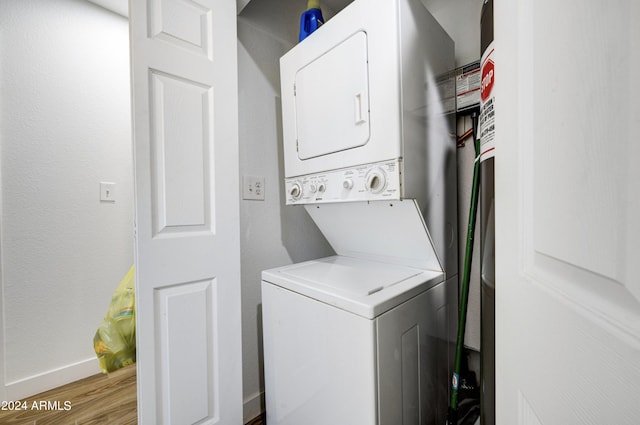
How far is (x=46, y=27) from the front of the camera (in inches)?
84.4

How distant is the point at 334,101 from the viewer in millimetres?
1436

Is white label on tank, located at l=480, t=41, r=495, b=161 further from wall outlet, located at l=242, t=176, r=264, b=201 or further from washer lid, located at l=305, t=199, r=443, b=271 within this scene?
wall outlet, located at l=242, t=176, r=264, b=201

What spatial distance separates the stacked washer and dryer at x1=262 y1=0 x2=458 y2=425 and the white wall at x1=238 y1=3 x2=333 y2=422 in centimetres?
26

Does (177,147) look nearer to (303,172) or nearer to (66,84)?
(303,172)

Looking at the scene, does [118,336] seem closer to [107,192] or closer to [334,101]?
[107,192]

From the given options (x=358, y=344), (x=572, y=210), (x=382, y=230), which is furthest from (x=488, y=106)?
(x=358, y=344)

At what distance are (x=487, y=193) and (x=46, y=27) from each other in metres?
3.41

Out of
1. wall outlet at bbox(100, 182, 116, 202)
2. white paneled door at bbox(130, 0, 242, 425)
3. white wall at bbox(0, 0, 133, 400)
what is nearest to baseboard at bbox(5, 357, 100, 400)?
white wall at bbox(0, 0, 133, 400)

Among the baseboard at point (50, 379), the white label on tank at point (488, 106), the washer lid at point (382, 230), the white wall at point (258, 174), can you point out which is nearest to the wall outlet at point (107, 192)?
the baseboard at point (50, 379)

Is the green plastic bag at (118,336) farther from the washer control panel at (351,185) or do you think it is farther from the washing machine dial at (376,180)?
the washing machine dial at (376,180)

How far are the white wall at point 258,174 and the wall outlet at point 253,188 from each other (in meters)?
0.04

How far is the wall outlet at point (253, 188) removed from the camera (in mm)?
1830

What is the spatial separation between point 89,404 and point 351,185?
99.4 inches

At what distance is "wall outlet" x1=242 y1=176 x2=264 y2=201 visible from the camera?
183 cm
